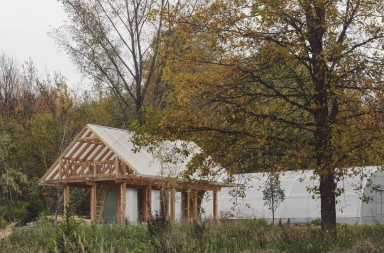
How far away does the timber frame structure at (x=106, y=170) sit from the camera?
2528 centimetres

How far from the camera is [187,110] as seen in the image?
13.1 metres

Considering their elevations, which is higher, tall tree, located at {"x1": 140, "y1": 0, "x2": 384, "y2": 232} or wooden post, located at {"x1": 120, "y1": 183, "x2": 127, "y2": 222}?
tall tree, located at {"x1": 140, "y1": 0, "x2": 384, "y2": 232}

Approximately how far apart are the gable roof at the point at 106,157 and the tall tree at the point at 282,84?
32.0 ft

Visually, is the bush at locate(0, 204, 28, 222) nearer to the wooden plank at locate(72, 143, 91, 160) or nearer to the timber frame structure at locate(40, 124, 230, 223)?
the timber frame structure at locate(40, 124, 230, 223)

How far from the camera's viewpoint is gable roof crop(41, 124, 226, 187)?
81.6ft

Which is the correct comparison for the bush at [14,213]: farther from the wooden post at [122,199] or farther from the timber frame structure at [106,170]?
the wooden post at [122,199]

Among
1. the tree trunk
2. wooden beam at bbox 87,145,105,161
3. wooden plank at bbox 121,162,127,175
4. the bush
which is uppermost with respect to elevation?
wooden beam at bbox 87,145,105,161

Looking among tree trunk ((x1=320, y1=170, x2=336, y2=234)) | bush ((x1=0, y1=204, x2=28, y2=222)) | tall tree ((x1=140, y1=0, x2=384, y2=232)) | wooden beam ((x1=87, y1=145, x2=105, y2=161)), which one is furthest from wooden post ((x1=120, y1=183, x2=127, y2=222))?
tree trunk ((x1=320, y1=170, x2=336, y2=234))

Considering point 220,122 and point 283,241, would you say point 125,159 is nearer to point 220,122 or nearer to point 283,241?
point 220,122

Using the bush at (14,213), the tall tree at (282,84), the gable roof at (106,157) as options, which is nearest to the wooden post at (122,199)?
the gable roof at (106,157)

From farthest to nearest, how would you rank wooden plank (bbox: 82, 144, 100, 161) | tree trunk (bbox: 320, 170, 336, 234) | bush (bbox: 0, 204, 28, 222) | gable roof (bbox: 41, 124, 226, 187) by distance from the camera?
bush (bbox: 0, 204, 28, 222), wooden plank (bbox: 82, 144, 100, 161), gable roof (bbox: 41, 124, 226, 187), tree trunk (bbox: 320, 170, 336, 234)

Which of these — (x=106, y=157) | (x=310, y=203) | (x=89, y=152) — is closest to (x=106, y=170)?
(x=106, y=157)

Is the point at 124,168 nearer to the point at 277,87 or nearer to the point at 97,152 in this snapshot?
the point at 97,152

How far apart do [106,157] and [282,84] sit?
16.3m
